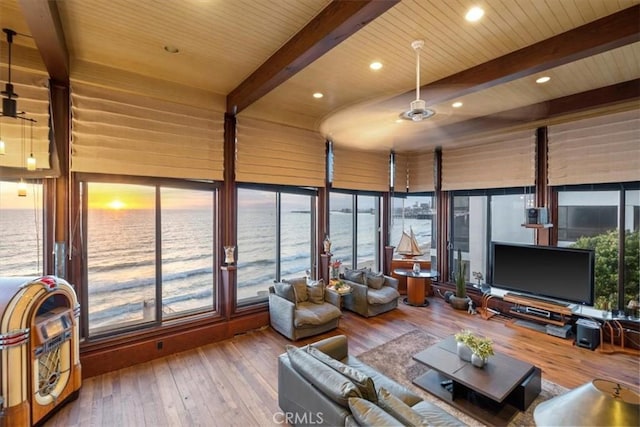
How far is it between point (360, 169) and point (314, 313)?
334 cm

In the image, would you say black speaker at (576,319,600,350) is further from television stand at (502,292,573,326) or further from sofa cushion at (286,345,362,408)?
sofa cushion at (286,345,362,408)

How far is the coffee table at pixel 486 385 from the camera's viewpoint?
2.74 metres

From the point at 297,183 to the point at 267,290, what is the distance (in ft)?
6.47

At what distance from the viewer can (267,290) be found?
16.9 ft

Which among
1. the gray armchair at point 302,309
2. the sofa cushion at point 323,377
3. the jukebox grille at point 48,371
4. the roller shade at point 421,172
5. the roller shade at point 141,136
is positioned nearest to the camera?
the sofa cushion at point 323,377

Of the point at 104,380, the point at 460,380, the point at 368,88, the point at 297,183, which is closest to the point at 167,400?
the point at 104,380

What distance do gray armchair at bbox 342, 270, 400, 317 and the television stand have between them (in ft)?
6.50

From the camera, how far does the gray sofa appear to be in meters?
1.83

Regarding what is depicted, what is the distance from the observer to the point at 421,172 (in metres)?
7.05

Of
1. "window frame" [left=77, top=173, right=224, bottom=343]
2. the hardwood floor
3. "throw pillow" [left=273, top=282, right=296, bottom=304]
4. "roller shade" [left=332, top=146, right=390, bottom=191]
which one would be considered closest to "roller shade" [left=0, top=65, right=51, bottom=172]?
"window frame" [left=77, top=173, right=224, bottom=343]

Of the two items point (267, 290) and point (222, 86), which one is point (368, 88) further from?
point (267, 290)

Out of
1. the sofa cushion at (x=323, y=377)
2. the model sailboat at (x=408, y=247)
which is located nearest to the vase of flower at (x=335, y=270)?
the model sailboat at (x=408, y=247)

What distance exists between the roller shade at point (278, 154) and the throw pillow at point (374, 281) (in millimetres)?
2042

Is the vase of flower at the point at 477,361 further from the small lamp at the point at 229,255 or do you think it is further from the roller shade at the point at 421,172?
the roller shade at the point at 421,172
